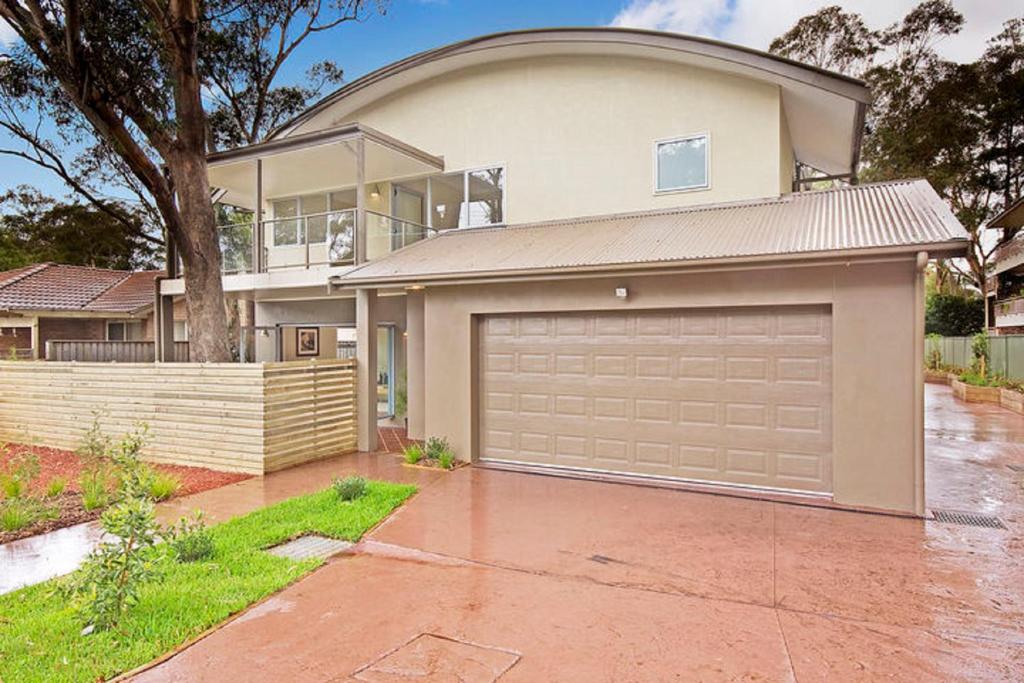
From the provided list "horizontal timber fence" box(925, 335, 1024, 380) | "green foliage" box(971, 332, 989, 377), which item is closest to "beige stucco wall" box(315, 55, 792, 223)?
"horizontal timber fence" box(925, 335, 1024, 380)

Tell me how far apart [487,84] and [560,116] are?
197 centimetres

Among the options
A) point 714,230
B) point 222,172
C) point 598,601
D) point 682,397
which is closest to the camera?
point 598,601

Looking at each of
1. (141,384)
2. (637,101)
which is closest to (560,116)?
(637,101)

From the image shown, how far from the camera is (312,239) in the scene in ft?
45.3

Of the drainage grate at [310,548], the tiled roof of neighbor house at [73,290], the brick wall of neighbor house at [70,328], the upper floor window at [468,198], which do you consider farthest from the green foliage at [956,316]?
the brick wall of neighbor house at [70,328]

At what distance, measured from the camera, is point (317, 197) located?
49.6 feet

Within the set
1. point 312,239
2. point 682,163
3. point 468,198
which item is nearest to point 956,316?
point 682,163

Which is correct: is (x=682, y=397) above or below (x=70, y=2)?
below

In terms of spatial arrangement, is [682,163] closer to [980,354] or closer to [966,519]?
[966,519]

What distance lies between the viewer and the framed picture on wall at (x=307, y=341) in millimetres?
15578

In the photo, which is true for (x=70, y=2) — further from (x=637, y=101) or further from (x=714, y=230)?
(x=714, y=230)

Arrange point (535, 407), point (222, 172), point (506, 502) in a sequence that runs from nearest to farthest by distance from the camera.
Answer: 1. point (506, 502)
2. point (535, 407)
3. point (222, 172)

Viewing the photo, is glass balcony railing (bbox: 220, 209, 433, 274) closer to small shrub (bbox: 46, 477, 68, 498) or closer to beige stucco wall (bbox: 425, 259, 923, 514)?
small shrub (bbox: 46, 477, 68, 498)

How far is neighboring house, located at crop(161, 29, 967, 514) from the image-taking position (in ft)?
23.6
